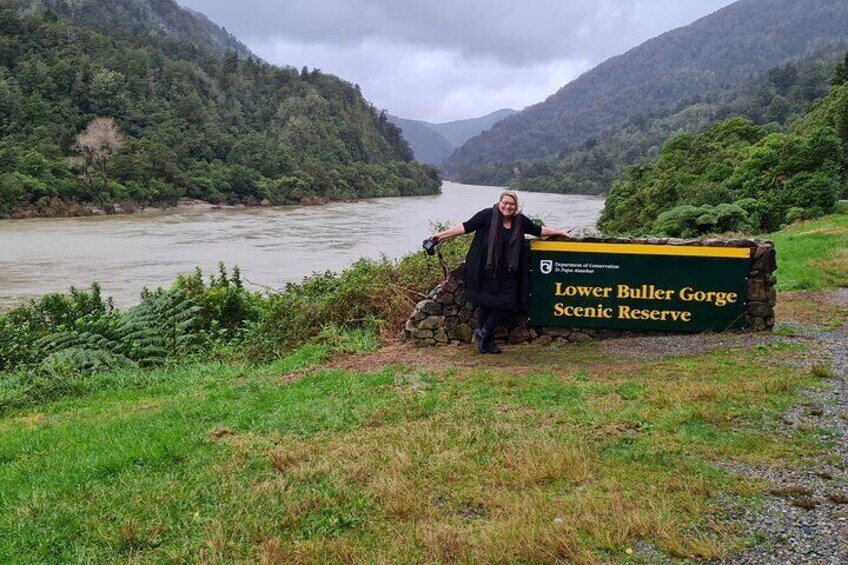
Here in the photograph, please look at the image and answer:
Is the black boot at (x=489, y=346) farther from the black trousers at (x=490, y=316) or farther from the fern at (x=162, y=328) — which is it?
the fern at (x=162, y=328)

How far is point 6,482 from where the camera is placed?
15.3 feet

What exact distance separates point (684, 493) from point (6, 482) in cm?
458

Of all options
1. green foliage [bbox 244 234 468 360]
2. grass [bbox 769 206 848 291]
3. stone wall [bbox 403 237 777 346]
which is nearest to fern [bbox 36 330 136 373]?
green foliage [bbox 244 234 468 360]

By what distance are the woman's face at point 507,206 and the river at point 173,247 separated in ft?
27.6

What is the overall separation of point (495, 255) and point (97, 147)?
72.0 metres

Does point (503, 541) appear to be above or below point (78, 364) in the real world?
above

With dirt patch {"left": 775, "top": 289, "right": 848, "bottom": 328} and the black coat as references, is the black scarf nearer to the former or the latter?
the black coat

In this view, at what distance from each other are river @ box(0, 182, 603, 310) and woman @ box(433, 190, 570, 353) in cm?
830

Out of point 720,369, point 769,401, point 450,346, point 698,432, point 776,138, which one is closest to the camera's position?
point 698,432

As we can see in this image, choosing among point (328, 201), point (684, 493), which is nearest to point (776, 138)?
point (684, 493)

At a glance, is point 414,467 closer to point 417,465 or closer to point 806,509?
point 417,465

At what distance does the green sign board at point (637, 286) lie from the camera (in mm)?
7898

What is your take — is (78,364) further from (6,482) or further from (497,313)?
(497,313)

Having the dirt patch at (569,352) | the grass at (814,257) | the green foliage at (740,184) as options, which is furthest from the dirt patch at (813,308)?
the green foliage at (740,184)
